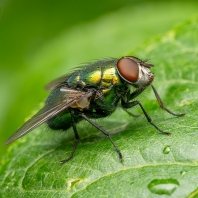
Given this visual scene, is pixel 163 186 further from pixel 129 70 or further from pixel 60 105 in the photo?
pixel 60 105

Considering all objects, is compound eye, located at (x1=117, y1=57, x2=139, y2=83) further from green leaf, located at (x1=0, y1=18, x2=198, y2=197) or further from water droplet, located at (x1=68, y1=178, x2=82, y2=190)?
water droplet, located at (x1=68, y1=178, x2=82, y2=190)

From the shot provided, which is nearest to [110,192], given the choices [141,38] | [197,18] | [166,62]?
[166,62]

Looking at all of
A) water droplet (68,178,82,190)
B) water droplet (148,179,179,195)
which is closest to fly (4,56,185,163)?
water droplet (68,178,82,190)

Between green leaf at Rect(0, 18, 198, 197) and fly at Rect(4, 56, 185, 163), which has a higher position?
fly at Rect(4, 56, 185, 163)

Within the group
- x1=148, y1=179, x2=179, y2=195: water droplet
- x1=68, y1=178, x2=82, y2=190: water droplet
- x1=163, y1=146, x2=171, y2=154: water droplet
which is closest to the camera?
x1=148, y1=179, x2=179, y2=195: water droplet

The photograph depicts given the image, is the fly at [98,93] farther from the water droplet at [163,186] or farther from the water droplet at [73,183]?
the water droplet at [163,186]

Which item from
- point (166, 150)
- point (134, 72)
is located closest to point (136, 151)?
point (166, 150)

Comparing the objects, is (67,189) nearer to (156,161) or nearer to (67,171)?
(67,171)
